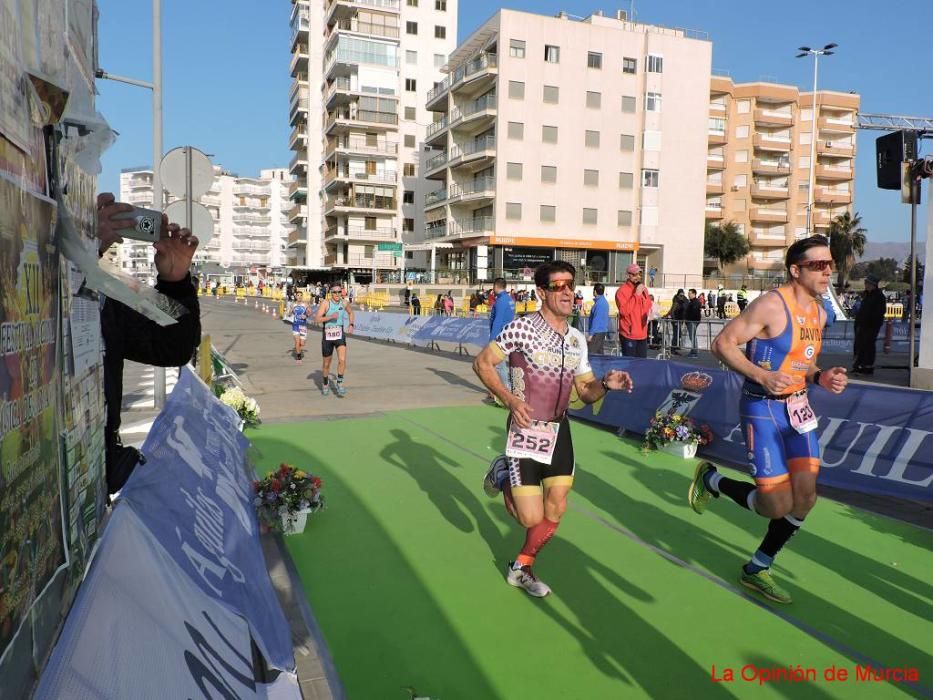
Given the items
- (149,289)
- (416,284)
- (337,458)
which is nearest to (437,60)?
(416,284)

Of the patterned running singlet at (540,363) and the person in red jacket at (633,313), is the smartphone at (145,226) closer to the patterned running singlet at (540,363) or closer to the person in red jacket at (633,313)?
the patterned running singlet at (540,363)

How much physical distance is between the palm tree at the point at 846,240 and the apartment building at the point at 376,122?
151ft

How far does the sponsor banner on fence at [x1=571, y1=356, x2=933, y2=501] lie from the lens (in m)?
6.35

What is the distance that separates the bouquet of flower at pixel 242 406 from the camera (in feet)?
28.4

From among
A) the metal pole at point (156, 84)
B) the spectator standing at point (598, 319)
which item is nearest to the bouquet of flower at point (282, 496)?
the metal pole at point (156, 84)

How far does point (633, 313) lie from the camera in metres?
12.1

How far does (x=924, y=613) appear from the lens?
426cm

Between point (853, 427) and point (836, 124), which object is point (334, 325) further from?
point (836, 124)

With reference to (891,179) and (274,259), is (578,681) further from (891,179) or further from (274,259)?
(274,259)

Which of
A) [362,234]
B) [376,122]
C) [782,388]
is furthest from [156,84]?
[376,122]

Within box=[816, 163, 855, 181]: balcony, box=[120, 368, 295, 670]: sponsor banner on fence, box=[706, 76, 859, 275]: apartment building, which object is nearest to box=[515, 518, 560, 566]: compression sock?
box=[120, 368, 295, 670]: sponsor banner on fence

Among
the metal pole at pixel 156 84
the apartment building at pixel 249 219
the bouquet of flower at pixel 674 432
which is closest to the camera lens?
the bouquet of flower at pixel 674 432

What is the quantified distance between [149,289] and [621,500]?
5.10 m

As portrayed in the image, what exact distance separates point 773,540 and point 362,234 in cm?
6704
